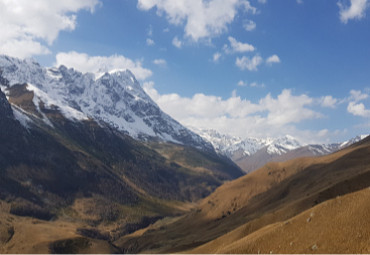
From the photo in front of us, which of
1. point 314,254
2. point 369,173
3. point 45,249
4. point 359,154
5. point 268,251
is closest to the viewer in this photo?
point 314,254

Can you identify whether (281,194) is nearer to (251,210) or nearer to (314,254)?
(251,210)

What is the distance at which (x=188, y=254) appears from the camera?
96562 millimetres

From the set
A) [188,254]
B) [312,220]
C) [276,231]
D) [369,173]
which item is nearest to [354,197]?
[312,220]

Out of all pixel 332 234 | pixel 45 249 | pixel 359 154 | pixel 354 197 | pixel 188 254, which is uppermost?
pixel 359 154

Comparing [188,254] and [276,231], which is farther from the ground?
[276,231]

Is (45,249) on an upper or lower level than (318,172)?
lower

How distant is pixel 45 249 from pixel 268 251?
169 meters

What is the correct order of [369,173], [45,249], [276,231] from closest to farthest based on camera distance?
[276,231], [369,173], [45,249]

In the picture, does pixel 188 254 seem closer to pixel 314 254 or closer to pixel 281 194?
pixel 314 254

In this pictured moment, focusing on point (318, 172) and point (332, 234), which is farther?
point (318, 172)

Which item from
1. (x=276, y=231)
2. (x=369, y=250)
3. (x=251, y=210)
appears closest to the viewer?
(x=369, y=250)

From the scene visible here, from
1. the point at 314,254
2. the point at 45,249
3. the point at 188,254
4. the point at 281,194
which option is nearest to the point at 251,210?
the point at 281,194

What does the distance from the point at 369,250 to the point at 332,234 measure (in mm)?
5999

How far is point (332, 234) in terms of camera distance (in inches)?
1681
